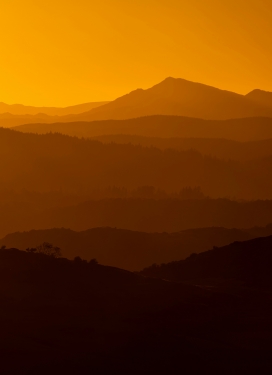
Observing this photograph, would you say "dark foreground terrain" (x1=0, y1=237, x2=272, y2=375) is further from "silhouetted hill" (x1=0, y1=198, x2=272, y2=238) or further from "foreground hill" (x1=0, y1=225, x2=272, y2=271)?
"silhouetted hill" (x1=0, y1=198, x2=272, y2=238)

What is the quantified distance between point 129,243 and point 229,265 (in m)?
27.4

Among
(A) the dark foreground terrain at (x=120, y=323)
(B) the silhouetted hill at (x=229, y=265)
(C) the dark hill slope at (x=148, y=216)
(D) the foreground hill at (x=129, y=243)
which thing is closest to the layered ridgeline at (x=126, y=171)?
(C) the dark hill slope at (x=148, y=216)

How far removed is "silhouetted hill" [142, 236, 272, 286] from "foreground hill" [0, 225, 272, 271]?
19321mm

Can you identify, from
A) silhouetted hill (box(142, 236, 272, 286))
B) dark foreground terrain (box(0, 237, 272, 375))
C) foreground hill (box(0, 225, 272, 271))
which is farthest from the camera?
foreground hill (box(0, 225, 272, 271))

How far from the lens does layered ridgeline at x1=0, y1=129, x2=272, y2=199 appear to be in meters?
179

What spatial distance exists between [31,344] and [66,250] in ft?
179

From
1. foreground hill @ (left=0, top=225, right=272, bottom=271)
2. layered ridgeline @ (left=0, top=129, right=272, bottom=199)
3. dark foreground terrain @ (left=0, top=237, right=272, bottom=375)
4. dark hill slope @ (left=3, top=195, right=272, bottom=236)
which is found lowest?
dark foreground terrain @ (left=0, top=237, right=272, bottom=375)

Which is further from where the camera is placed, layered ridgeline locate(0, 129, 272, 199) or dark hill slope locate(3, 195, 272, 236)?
layered ridgeline locate(0, 129, 272, 199)

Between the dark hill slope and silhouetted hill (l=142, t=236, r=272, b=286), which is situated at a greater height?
the dark hill slope

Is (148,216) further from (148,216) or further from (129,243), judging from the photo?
(129,243)

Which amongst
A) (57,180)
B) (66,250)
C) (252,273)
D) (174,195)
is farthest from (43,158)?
(252,273)

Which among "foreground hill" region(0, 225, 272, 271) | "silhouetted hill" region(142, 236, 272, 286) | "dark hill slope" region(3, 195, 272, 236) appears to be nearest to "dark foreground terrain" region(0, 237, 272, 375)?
"silhouetted hill" region(142, 236, 272, 286)

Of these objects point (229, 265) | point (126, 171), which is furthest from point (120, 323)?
point (126, 171)

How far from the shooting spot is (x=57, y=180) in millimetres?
182750
